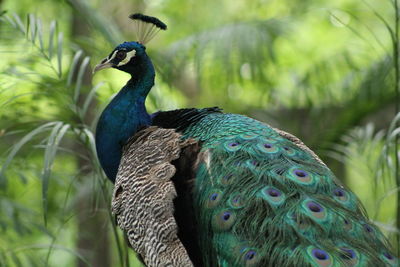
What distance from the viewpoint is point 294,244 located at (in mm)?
1773

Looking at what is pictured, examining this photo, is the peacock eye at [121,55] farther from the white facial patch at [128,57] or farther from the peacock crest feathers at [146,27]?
the peacock crest feathers at [146,27]

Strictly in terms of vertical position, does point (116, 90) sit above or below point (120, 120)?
below

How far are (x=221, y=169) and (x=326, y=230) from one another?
0.44 m

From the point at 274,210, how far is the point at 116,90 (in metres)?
1.98

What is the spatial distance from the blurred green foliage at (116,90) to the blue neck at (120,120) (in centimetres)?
7

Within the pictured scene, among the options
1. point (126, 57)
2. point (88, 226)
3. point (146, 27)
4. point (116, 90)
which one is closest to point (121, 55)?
point (126, 57)

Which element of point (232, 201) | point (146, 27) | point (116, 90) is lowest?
point (116, 90)

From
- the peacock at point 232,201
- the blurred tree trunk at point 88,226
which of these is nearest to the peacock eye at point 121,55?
the peacock at point 232,201

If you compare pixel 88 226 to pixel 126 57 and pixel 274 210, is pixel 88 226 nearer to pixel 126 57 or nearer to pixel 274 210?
pixel 126 57

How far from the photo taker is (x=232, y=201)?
197cm

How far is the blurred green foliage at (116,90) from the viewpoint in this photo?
2525 mm

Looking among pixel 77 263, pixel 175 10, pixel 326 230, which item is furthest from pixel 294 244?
pixel 175 10

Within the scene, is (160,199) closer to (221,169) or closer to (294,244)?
(221,169)

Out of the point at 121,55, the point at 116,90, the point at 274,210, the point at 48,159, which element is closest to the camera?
the point at 274,210
